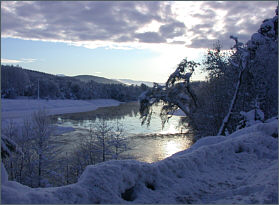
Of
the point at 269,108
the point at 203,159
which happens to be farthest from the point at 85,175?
the point at 269,108

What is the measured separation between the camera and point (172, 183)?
5.57 m

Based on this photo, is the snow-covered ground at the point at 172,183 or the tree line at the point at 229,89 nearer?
the snow-covered ground at the point at 172,183

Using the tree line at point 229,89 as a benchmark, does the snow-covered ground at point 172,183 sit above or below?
below

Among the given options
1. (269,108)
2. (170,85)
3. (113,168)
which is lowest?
(113,168)

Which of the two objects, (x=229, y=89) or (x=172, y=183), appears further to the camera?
(x=229, y=89)

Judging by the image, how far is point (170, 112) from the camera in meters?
19.7

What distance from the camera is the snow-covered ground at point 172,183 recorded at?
4.44 m

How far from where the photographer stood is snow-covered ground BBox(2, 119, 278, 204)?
4438 millimetres

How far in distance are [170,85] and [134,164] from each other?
13.0 m

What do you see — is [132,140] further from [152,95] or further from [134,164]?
[134,164]

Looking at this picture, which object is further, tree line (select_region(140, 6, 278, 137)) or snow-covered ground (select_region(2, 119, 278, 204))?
tree line (select_region(140, 6, 278, 137))

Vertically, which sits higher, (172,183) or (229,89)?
(229,89)

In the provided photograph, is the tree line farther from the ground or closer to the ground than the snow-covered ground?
farther from the ground

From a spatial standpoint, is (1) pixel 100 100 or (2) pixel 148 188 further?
(1) pixel 100 100
